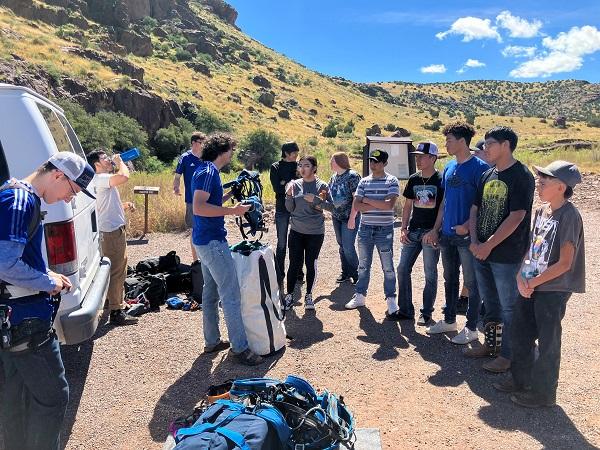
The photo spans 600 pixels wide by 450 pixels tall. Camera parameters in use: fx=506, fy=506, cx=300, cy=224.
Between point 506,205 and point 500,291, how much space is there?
699 mm

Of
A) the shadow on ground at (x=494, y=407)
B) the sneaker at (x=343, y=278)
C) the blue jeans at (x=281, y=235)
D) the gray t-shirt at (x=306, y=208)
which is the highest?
the gray t-shirt at (x=306, y=208)

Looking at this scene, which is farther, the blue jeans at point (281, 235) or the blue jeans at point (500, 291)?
the blue jeans at point (281, 235)

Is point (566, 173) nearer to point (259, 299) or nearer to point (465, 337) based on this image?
point (465, 337)

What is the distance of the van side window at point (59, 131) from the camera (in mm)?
3782

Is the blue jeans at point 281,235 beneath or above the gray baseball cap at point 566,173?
beneath

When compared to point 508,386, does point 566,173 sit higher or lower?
higher

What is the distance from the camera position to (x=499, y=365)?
13.5 feet

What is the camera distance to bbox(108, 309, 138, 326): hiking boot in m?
5.37

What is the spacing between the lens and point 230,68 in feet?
240

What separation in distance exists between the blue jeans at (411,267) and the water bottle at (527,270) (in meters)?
1.38

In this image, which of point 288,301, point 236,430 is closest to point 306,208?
point 288,301

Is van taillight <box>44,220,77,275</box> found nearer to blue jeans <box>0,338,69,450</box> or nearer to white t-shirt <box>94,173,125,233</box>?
blue jeans <box>0,338,69,450</box>

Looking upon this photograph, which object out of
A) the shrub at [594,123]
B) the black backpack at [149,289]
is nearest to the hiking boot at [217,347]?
the black backpack at [149,289]

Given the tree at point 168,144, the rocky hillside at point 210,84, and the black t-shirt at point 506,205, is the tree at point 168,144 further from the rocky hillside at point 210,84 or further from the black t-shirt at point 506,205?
the black t-shirt at point 506,205
